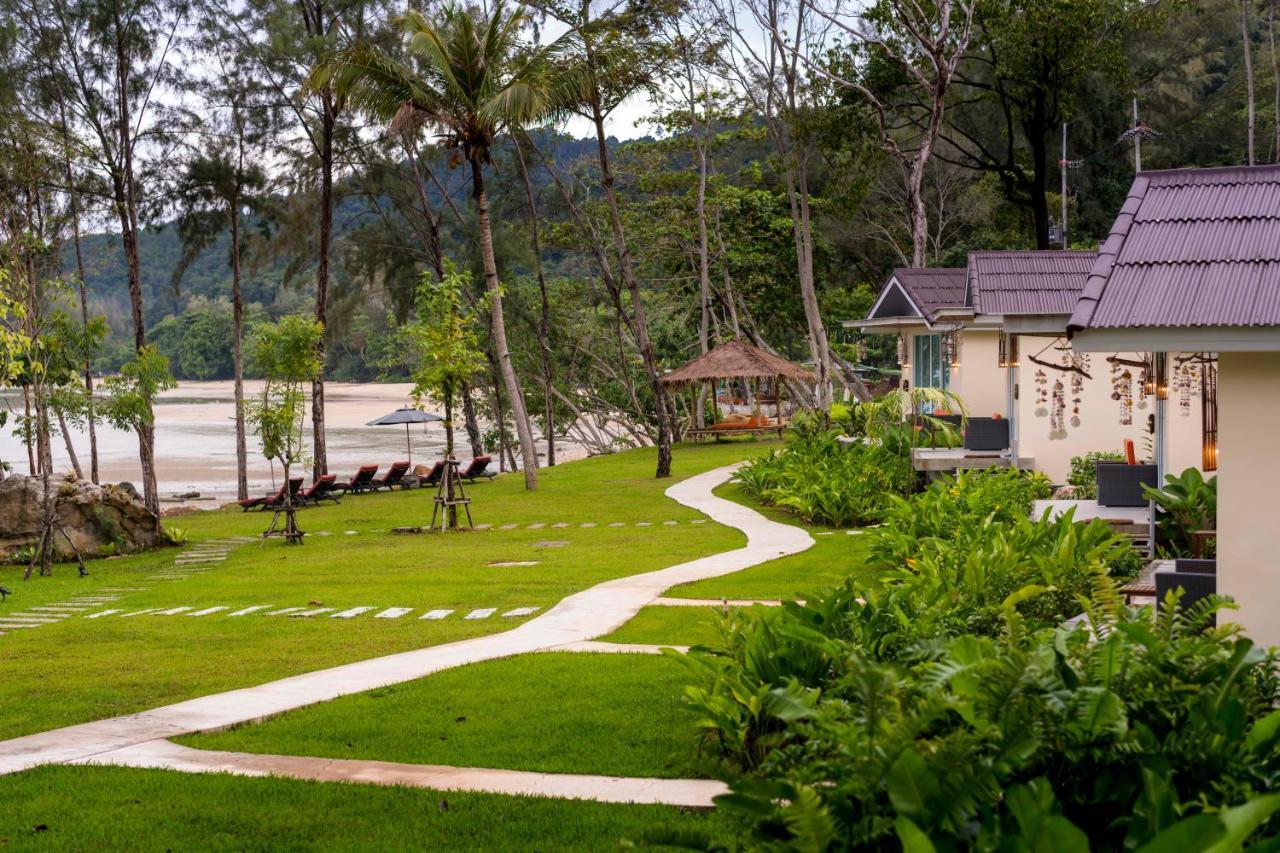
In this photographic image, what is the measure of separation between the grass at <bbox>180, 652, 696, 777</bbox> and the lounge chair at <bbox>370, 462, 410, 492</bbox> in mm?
21327

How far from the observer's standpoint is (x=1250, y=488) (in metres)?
6.81

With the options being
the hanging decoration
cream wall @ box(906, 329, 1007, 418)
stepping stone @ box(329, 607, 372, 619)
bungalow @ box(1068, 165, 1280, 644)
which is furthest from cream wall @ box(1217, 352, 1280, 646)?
cream wall @ box(906, 329, 1007, 418)

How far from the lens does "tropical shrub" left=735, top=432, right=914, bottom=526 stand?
18.4 meters

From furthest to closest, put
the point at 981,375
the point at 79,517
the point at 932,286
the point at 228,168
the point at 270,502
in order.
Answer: the point at 228,168 → the point at 270,502 → the point at 932,286 → the point at 981,375 → the point at 79,517

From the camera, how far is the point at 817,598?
7.66 m

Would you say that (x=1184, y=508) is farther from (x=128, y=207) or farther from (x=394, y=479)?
(x=128, y=207)

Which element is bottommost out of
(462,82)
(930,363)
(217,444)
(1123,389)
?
(217,444)

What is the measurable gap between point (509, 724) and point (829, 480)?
12.2m

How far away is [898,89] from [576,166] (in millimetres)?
14081

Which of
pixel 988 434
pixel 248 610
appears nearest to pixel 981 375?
pixel 988 434

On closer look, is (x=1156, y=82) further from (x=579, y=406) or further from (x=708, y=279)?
(x=579, y=406)

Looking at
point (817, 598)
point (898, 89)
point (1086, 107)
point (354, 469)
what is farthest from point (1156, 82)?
point (817, 598)

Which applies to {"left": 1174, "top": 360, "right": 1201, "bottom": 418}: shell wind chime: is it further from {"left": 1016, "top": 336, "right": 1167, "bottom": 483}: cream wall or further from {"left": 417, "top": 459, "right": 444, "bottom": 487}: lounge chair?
{"left": 417, "top": 459, "right": 444, "bottom": 487}: lounge chair

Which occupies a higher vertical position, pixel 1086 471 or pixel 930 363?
pixel 930 363
